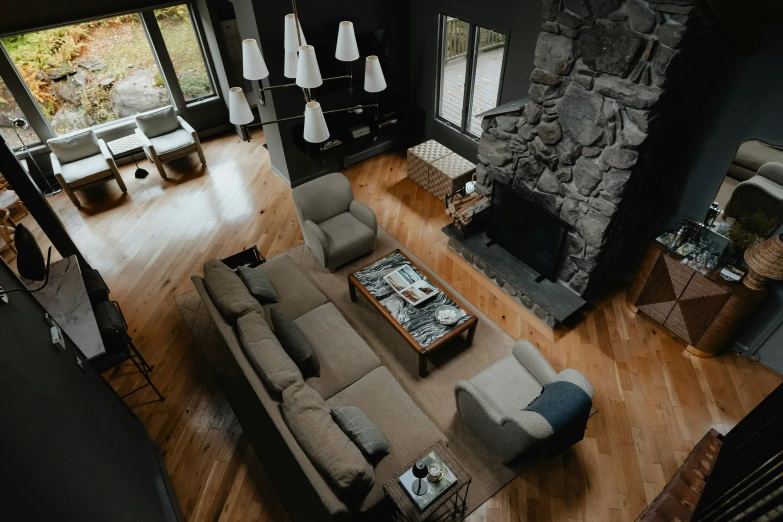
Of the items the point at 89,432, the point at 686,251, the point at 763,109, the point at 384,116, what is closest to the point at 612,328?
the point at 686,251

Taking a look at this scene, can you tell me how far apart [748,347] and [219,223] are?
5795 millimetres

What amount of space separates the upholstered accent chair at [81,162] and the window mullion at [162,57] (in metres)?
1.30

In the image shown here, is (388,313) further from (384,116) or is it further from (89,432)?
(384,116)

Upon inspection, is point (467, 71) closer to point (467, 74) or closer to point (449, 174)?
point (467, 74)


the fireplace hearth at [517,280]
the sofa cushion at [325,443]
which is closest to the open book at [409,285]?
the fireplace hearth at [517,280]

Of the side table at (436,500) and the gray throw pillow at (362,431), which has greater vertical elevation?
the gray throw pillow at (362,431)

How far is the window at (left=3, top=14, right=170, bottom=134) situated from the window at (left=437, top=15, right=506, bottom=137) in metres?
4.20

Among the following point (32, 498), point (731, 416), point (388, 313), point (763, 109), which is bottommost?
A: point (731, 416)

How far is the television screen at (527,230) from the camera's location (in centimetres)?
430

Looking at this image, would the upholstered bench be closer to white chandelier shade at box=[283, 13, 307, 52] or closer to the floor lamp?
white chandelier shade at box=[283, 13, 307, 52]

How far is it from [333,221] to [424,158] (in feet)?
5.38

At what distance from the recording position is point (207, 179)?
6.57 metres

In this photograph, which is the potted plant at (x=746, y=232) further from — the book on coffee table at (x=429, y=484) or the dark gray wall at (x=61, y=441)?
the dark gray wall at (x=61, y=441)

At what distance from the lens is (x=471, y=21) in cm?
509
